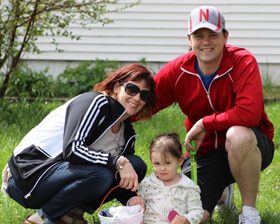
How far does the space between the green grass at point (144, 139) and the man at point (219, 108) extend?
0.33 metres

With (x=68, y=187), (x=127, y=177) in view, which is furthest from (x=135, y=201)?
(x=68, y=187)

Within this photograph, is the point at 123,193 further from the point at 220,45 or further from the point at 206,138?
the point at 220,45

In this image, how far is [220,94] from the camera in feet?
12.2

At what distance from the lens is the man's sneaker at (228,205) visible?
4043 millimetres

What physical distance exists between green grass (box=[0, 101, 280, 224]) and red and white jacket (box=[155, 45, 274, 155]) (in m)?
0.61

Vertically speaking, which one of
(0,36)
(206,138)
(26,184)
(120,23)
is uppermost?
(120,23)

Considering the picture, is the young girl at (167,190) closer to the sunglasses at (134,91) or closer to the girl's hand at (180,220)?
the girl's hand at (180,220)

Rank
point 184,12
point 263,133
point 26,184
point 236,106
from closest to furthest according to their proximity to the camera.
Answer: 1. point 26,184
2. point 236,106
3. point 263,133
4. point 184,12

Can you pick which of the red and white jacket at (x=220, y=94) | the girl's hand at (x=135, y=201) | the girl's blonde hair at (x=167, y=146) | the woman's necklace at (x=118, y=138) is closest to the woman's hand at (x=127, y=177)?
the girl's hand at (x=135, y=201)

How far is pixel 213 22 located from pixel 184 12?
203 inches

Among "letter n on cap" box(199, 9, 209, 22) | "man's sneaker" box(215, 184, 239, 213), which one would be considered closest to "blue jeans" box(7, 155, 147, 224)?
"man's sneaker" box(215, 184, 239, 213)

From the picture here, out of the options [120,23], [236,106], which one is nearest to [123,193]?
[236,106]

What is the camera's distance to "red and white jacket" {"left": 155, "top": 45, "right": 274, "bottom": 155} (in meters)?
3.53

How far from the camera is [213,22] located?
11.9 feet
